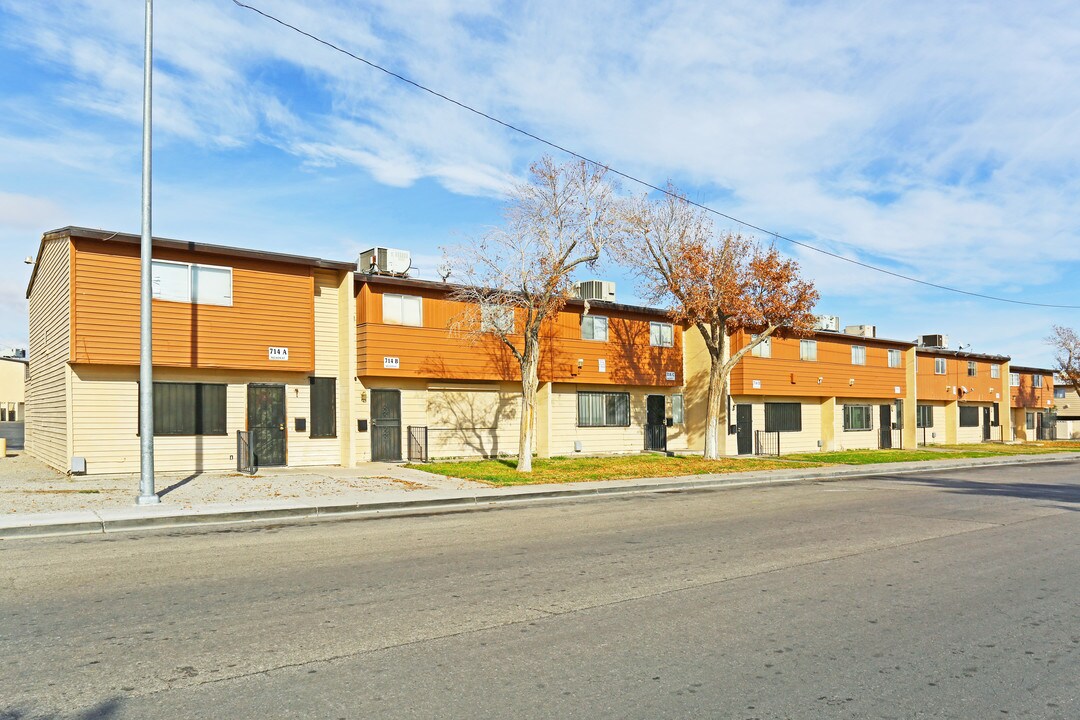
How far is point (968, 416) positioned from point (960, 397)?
3.02 metres

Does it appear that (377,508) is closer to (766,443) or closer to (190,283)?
(190,283)

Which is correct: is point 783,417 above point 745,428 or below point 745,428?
above

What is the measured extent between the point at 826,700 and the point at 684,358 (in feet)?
97.2

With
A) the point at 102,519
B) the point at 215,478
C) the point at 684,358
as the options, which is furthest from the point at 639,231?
the point at 102,519

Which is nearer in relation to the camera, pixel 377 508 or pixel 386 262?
pixel 377 508

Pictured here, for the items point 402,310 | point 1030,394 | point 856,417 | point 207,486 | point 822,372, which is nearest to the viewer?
point 207,486

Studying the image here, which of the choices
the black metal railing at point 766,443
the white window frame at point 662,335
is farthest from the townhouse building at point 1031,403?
the white window frame at point 662,335

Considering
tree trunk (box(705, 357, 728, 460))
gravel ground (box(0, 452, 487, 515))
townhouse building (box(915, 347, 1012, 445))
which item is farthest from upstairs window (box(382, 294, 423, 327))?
townhouse building (box(915, 347, 1012, 445))

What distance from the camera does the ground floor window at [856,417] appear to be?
42125mm

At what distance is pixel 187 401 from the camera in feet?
68.9

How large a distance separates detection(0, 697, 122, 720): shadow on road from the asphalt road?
0.02 m

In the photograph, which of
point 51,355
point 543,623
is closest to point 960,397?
point 51,355

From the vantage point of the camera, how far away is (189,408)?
Result: 2102cm

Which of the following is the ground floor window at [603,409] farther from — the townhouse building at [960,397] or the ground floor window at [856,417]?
the townhouse building at [960,397]
